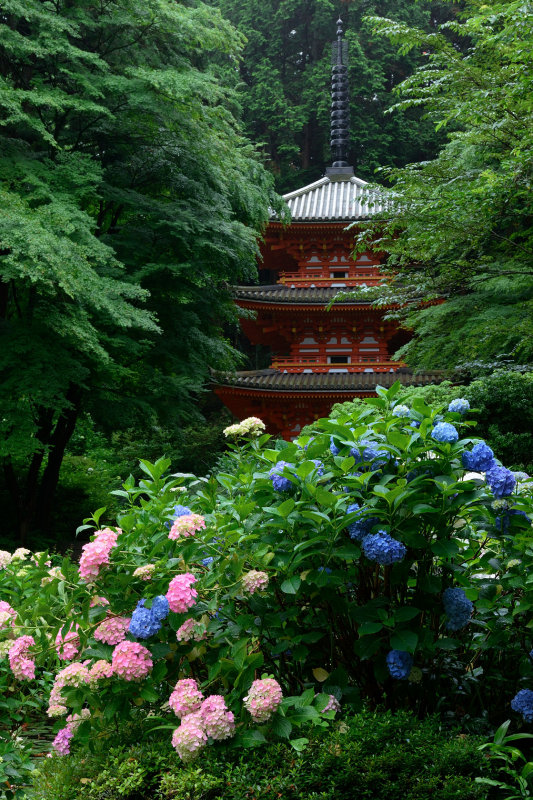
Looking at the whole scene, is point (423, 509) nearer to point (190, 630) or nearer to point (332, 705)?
point (332, 705)

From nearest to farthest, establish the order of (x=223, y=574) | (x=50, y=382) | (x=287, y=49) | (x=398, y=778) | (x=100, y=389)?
(x=398, y=778) < (x=223, y=574) < (x=50, y=382) < (x=100, y=389) < (x=287, y=49)

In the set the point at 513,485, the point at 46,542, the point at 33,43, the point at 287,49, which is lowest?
the point at 46,542

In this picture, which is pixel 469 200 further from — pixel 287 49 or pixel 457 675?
pixel 287 49

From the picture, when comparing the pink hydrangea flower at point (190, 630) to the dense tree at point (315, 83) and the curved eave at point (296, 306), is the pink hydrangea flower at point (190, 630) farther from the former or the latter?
the dense tree at point (315, 83)

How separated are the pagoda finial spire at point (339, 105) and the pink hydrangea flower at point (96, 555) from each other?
18741 mm

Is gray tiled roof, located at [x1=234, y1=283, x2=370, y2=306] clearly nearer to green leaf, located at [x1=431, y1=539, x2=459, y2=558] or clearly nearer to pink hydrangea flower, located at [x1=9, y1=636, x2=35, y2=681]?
pink hydrangea flower, located at [x1=9, y1=636, x2=35, y2=681]

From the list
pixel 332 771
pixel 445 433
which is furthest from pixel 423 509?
pixel 332 771

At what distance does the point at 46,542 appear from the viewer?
10.4 meters

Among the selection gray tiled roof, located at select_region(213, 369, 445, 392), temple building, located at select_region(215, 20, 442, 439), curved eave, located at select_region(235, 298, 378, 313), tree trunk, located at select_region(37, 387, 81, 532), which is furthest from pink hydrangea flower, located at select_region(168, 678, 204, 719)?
curved eave, located at select_region(235, 298, 378, 313)

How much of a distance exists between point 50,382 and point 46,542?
144 inches

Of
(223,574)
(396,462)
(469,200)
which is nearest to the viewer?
(223,574)

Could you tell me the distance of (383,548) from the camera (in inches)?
79.3

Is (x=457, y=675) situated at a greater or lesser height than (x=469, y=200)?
lesser

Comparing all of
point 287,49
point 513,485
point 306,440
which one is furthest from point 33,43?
point 287,49
